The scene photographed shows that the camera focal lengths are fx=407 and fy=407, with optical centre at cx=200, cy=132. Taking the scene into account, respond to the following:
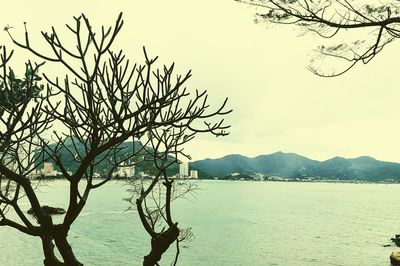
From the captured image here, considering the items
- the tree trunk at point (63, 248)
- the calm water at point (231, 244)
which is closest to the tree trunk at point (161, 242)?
the tree trunk at point (63, 248)

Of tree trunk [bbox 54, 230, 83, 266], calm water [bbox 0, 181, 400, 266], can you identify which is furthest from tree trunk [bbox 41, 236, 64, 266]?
calm water [bbox 0, 181, 400, 266]

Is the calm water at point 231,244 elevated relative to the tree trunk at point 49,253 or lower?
lower

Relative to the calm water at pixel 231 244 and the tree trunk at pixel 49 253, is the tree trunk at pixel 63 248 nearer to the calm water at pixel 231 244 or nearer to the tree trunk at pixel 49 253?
the tree trunk at pixel 49 253

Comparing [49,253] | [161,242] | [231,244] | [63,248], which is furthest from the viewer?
[231,244]

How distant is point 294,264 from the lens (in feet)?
128

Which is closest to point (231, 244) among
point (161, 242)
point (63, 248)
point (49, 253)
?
point (161, 242)

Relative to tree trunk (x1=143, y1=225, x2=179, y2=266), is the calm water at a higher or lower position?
lower

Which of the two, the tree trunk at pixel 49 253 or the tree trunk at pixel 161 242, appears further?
the tree trunk at pixel 161 242

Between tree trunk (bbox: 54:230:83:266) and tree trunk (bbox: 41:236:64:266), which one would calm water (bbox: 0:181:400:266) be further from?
tree trunk (bbox: 54:230:83:266)

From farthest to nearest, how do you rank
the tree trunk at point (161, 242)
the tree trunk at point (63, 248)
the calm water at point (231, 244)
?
the calm water at point (231, 244) < the tree trunk at point (161, 242) < the tree trunk at point (63, 248)

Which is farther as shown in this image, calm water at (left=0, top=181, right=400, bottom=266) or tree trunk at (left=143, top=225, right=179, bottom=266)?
calm water at (left=0, top=181, right=400, bottom=266)

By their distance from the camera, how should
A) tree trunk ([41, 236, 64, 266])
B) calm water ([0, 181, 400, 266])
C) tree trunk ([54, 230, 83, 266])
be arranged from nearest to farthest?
1. tree trunk ([54, 230, 83, 266])
2. tree trunk ([41, 236, 64, 266])
3. calm water ([0, 181, 400, 266])

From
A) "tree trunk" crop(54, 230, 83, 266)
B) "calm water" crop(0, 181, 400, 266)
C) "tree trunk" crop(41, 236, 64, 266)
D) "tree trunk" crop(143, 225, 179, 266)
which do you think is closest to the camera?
"tree trunk" crop(54, 230, 83, 266)

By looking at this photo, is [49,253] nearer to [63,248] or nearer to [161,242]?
[63,248]
